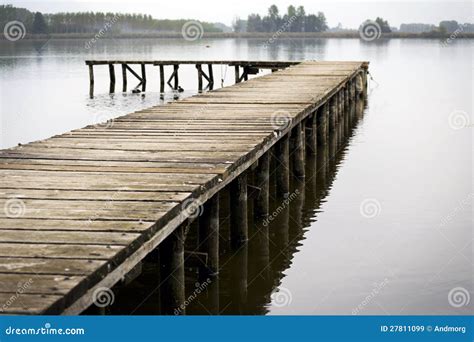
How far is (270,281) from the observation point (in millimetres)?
8305

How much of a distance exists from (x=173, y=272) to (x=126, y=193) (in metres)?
0.70

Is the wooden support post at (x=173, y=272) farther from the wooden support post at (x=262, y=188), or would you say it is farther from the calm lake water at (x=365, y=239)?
the wooden support post at (x=262, y=188)

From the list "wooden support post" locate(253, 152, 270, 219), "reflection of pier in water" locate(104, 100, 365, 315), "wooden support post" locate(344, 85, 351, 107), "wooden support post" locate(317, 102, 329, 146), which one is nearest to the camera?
"reflection of pier in water" locate(104, 100, 365, 315)

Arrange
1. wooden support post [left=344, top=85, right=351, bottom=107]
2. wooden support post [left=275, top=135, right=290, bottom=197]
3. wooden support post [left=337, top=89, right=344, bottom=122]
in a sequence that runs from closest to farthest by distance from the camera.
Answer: wooden support post [left=275, top=135, right=290, bottom=197], wooden support post [left=337, top=89, right=344, bottom=122], wooden support post [left=344, top=85, right=351, bottom=107]

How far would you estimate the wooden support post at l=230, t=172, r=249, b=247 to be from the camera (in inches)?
343

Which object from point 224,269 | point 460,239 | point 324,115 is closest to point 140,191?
point 224,269

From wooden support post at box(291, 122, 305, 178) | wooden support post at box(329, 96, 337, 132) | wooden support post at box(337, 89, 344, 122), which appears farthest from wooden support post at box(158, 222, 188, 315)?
wooden support post at box(337, 89, 344, 122)

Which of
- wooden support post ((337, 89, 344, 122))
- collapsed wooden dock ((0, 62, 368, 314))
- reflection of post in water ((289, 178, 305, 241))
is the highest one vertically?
collapsed wooden dock ((0, 62, 368, 314))

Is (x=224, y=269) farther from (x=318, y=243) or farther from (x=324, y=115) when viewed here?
(x=324, y=115)

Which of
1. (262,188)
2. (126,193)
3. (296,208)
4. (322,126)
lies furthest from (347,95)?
(126,193)

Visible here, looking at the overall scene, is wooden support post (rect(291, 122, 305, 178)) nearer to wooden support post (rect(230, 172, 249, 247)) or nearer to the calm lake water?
the calm lake water

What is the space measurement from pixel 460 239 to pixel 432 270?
1422mm

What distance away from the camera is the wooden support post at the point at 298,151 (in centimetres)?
1270

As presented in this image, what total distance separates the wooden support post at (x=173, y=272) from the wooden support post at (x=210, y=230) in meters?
0.96
